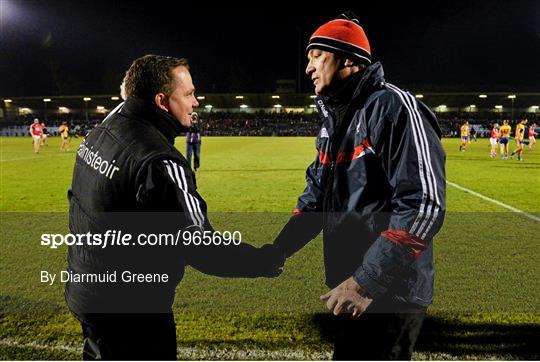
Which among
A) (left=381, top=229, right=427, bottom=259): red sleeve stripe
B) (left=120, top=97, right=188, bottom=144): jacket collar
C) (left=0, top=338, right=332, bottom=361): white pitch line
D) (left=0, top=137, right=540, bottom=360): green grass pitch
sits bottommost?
(left=0, top=137, right=540, bottom=360): green grass pitch

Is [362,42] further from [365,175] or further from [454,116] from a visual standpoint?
[454,116]

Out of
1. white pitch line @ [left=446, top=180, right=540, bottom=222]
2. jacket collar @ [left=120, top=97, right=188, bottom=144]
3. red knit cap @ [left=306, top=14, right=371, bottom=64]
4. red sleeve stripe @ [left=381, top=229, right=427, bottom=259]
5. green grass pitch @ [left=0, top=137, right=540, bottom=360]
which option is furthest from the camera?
white pitch line @ [left=446, top=180, right=540, bottom=222]

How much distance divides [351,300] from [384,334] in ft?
1.06

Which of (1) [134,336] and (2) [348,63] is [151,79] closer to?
(2) [348,63]

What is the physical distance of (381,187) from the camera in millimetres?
2230

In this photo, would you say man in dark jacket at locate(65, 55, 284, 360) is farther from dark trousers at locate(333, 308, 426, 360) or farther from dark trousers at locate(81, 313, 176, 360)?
dark trousers at locate(333, 308, 426, 360)

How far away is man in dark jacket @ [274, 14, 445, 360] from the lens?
205 cm

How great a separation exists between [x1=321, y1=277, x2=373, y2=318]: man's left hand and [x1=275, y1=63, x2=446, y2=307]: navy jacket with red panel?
0.04 metres

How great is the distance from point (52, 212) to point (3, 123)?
6640 centimetres

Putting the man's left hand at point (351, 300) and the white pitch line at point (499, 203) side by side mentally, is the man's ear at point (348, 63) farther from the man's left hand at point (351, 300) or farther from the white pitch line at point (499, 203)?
the white pitch line at point (499, 203)

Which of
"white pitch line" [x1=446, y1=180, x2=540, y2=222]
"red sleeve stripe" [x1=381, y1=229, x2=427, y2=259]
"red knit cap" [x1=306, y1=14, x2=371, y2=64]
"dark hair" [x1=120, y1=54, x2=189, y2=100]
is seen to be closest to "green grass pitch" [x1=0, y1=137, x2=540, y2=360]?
"white pitch line" [x1=446, y1=180, x2=540, y2=222]

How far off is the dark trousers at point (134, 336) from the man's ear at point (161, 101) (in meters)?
0.98

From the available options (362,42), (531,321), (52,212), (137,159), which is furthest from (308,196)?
(52,212)

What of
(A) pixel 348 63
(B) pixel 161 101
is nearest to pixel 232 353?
(B) pixel 161 101
